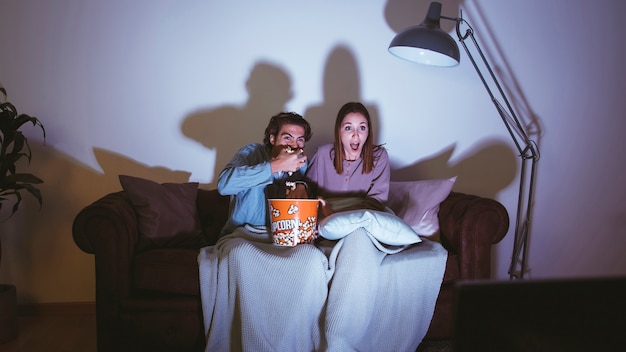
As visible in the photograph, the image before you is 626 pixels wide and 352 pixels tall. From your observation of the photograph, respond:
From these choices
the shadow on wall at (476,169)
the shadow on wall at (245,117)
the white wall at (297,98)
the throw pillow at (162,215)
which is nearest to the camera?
the throw pillow at (162,215)

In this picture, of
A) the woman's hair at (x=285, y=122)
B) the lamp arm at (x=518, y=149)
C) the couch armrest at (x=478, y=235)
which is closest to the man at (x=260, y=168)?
the woman's hair at (x=285, y=122)

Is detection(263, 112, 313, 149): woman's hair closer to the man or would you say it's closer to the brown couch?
the man

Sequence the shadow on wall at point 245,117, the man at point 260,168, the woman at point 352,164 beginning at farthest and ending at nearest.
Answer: the shadow on wall at point 245,117, the woman at point 352,164, the man at point 260,168

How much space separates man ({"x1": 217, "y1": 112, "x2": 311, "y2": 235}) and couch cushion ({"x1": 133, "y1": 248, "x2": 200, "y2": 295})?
0.25m

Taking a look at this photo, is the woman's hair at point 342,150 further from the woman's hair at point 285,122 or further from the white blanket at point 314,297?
the white blanket at point 314,297

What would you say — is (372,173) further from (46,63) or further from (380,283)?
(46,63)

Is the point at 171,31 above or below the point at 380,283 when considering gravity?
above

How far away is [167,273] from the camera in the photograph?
6.35ft

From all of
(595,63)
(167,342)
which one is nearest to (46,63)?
(167,342)

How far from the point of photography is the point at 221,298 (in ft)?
6.00

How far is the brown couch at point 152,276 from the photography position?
1870 mm

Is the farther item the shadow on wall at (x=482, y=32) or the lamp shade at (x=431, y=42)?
the shadow on wall at (x=482, y=32)

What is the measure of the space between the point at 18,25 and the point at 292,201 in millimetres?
1683

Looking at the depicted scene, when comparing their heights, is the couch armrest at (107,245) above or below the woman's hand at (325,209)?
below
